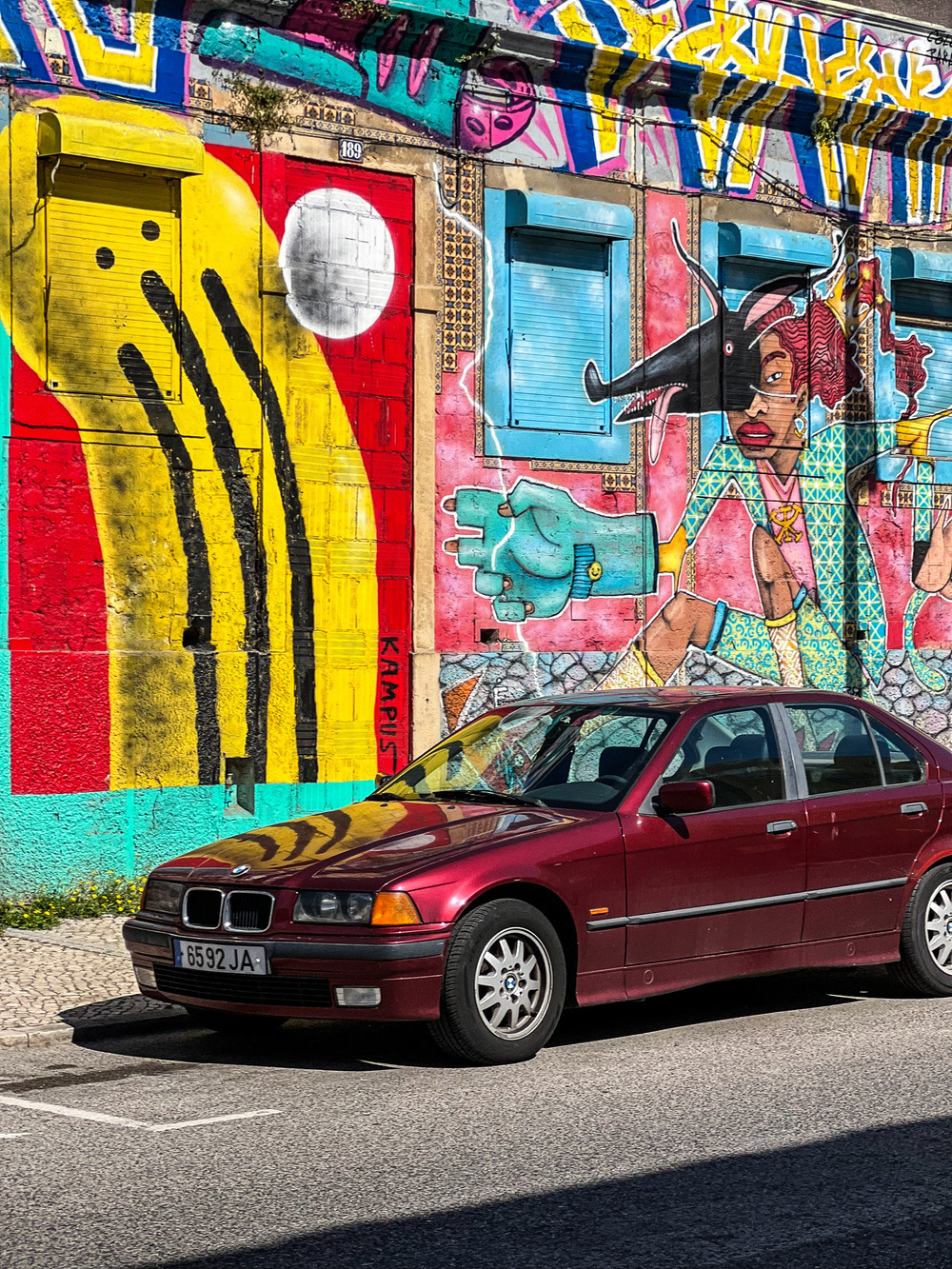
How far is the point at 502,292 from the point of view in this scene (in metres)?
15.1

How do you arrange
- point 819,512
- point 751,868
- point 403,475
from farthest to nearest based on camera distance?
point 819,512
point 403,475
point 751,868

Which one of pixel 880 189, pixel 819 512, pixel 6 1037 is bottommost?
pixel 6 1037

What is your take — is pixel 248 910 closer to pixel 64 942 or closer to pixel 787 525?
pixel 64 942

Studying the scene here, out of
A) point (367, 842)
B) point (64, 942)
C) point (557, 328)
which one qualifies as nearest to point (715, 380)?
point (557, 328)

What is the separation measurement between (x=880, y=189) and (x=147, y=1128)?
14.2 metres

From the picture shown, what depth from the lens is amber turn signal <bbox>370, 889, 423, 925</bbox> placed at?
7.25 metres

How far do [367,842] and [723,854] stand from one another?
1.69m

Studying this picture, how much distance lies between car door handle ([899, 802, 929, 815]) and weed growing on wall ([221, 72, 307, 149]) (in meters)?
7.59

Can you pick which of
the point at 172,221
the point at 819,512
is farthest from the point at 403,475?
the point at 819,512

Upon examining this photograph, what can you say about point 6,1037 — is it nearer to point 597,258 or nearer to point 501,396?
point 501,396

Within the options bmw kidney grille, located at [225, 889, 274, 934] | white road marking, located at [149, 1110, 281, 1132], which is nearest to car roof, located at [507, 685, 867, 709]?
bmw kidney grille, located at [225, 889, 274, 934]

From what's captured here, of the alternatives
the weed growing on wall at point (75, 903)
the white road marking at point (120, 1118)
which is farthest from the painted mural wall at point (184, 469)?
the white road marking at point (120, 1118)

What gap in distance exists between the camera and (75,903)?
1224cm

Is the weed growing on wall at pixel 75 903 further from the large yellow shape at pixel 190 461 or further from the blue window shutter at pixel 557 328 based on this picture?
the blue window shutter at pixel 557 328
